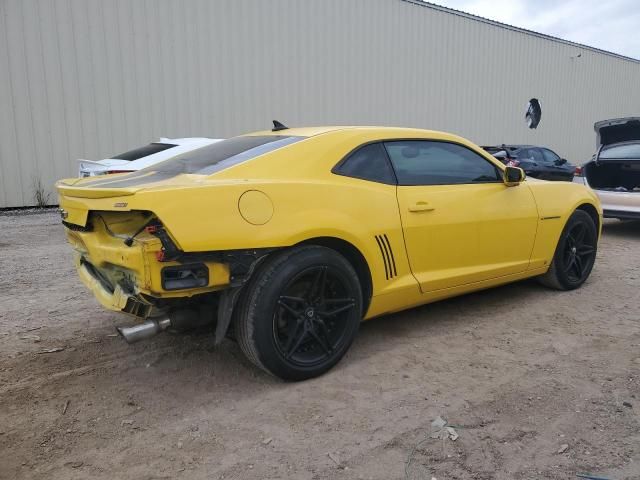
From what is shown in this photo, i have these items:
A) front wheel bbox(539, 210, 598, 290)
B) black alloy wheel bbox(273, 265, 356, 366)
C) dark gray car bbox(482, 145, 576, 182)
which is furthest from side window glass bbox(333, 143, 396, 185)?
dark gray car bbox(482, 145, 576, 182)

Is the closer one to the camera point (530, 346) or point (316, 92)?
point (530, 346)

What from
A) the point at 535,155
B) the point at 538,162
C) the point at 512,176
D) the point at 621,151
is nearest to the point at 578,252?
the point at 512,176

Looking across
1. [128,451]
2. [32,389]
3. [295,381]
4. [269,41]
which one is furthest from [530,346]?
[269,41]

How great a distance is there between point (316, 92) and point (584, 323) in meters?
11.5

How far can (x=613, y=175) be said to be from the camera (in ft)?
→ 28.5

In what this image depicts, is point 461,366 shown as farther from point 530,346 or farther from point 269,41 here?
point 269,41

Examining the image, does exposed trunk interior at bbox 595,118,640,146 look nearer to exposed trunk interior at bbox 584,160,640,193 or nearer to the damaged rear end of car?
exposed trunk interior at bbox 584,160,640,193

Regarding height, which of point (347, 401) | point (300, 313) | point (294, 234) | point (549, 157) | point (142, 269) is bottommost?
point (347, 401)

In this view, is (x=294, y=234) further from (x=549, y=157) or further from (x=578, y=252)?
(x=549, y=157)

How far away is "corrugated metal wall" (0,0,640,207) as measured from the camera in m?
10.8

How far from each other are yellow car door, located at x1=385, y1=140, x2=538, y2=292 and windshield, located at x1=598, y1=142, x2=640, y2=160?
16.4 ft

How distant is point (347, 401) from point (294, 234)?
933 millimetres

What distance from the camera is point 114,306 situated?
9.48ft

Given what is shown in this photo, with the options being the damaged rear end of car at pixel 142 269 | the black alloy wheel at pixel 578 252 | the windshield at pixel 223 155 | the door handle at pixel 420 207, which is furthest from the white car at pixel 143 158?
the black alloy wheel at pixel 578 252
